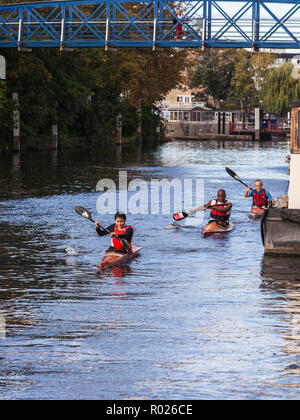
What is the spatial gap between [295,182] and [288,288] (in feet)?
14.4

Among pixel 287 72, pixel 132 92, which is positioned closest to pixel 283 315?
pixel 132 92

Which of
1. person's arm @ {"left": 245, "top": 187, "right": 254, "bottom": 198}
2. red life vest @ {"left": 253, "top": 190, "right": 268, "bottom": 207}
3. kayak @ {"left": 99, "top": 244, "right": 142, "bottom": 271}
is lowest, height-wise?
kayak @ {"left": 99, "top": 244, "right": 142, "bottom": 271}

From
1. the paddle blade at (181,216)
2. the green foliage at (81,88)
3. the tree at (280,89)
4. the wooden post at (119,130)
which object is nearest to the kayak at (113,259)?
the paddle blade at (181,216)

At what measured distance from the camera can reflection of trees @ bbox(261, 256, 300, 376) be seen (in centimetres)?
1284

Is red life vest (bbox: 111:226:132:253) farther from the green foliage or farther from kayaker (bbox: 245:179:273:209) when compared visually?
the green foliage

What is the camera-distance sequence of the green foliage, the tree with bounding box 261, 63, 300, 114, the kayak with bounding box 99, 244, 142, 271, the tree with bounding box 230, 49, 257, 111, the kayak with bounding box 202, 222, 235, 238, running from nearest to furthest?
the kayak with bounding box 99, 244, 142, 271 < the kayak with bounding box 202, 222, 235, 238 < the green foliage < the tree with bounding box 261, 63, 300, 114 < the tree with bounding box 230, 49, 257, 111

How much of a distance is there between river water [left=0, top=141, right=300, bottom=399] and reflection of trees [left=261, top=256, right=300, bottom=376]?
0.02 metres

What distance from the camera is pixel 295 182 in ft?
70.5

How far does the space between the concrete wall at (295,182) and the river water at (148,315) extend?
1.39 m

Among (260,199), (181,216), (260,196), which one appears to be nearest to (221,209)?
(181,216)

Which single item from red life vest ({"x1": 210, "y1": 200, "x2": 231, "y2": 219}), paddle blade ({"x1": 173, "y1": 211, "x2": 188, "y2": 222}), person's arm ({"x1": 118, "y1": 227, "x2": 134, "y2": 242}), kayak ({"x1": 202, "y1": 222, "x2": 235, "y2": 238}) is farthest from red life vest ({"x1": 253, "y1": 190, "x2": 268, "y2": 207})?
person's arm ({"x1": 118, "y1": 227, "x2": 134, "y2": 242})

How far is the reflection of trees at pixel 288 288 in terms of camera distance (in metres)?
12.8
